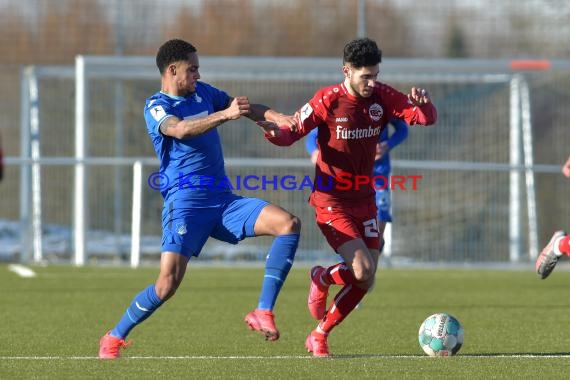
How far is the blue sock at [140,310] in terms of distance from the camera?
824 cm

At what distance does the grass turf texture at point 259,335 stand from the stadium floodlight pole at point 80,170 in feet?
5.58

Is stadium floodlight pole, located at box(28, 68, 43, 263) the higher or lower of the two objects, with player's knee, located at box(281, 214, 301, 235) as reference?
higher

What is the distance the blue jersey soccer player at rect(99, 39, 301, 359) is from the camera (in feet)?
26.9

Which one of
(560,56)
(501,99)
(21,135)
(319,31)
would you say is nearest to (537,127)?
(501,99)

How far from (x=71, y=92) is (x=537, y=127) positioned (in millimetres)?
7912

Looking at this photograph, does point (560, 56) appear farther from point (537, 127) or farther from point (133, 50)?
point (133, 50)

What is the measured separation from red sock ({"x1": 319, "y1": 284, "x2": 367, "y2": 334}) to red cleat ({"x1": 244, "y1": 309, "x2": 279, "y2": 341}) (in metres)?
0.96

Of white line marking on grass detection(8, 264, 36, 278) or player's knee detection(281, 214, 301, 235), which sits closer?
player's knee detection(281, 214, 301, 235)

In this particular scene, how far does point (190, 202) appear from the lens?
8.38 m

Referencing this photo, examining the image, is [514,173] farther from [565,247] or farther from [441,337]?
[441,337]

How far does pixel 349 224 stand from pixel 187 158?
47.8 inches

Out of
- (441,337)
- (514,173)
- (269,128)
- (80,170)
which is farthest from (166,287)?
(514,173)

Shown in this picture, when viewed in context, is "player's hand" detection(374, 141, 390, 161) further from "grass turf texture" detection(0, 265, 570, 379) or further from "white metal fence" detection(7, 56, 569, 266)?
"white metal fence" detection(7, 56, 569, 266)

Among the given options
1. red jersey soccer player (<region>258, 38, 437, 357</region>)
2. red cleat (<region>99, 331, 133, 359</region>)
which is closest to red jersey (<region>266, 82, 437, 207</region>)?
red jersey soccer player (<region>258, 38, 437, 357</region>)
